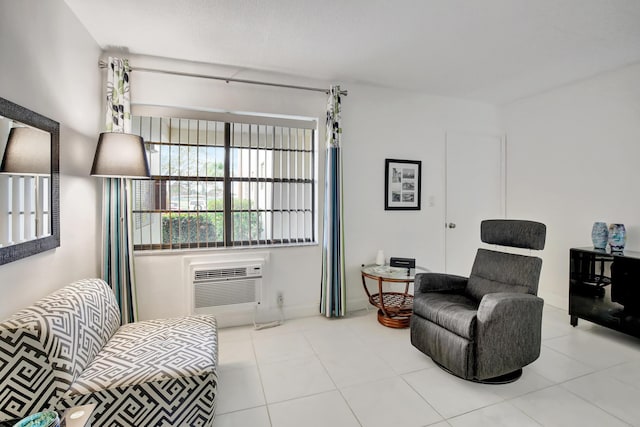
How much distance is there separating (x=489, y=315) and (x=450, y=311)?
0.88ft

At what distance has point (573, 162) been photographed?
A: 11.2 feet

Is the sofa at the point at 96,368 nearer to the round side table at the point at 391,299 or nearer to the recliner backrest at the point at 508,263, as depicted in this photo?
the round side table at the point at 391,299

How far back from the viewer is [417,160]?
3732 mm

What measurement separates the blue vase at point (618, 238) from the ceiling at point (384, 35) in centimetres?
154

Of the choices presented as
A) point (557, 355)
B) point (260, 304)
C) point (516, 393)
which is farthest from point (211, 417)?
point (557, 355)

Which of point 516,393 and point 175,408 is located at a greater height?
point 175,408

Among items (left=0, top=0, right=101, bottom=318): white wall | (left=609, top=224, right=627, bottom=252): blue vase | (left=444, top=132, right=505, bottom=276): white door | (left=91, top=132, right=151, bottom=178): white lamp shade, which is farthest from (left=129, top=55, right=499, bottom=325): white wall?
(left=609, top=224, right=627, bottom=252): blue vase

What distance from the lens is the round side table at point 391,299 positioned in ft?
9.67

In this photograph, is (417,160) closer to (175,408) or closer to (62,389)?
(175,408)

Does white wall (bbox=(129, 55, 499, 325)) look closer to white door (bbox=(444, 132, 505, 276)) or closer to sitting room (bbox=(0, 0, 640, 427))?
sitting room (bbox=(0, 0, 640, 427))

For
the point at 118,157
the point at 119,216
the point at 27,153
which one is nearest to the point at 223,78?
the point at 118,157

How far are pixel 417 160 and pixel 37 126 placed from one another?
3.42m

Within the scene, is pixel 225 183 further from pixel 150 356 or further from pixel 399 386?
pixel 399 386

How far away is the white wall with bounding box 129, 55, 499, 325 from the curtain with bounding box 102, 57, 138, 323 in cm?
21
